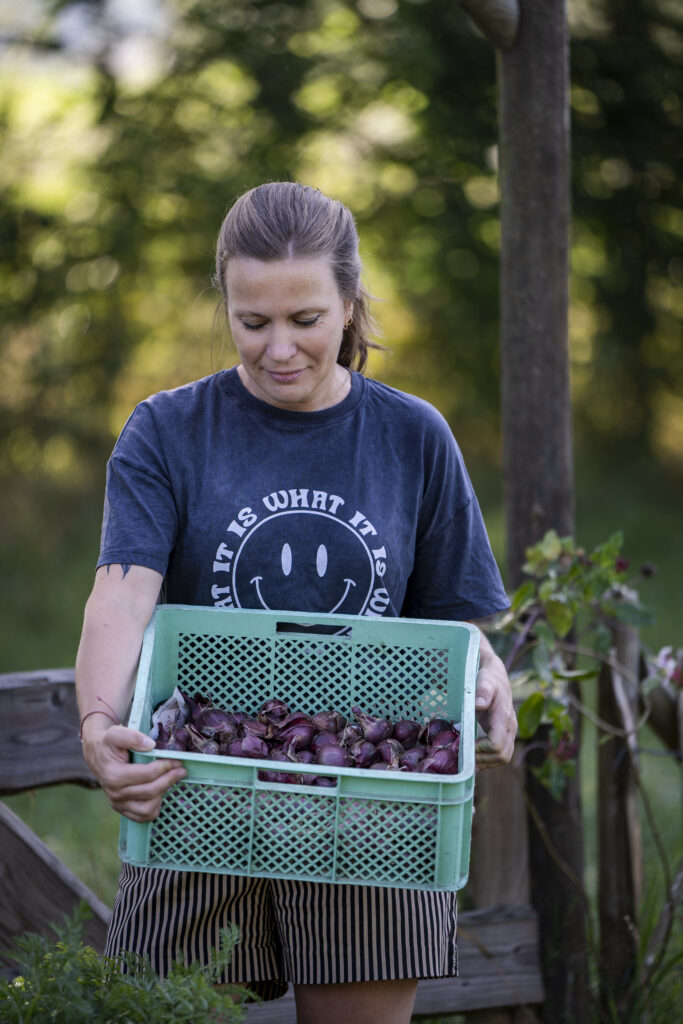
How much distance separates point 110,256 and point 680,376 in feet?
14.1

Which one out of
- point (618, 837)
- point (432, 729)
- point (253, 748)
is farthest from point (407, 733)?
point (618, 837)

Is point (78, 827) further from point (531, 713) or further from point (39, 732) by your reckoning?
point (531, 713)

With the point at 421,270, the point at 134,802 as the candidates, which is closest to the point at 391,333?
the point at 421,270

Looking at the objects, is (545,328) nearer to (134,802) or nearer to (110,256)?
(134,802)

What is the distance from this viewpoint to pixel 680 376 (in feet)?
26.7

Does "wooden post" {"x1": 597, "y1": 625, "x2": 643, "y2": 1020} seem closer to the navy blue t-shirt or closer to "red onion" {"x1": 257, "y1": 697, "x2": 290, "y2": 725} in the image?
the navy blue t-shirt

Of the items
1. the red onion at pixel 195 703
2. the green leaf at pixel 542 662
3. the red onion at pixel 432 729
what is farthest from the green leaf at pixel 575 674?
the red onion at pixel 195 703

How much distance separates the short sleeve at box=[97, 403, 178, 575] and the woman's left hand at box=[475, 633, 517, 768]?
1.84ft

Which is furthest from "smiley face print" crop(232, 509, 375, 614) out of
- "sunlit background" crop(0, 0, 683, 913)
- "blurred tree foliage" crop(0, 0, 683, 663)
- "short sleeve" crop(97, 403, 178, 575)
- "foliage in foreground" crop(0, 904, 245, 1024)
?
"blurred tree foliage" crop(0, 0, 683, 663)

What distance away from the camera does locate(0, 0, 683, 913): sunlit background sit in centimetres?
606

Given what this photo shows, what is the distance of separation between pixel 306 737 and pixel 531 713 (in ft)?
2.77

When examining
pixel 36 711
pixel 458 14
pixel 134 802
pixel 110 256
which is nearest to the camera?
pixel 134 802

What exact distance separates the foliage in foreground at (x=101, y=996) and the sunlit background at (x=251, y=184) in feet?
15.0

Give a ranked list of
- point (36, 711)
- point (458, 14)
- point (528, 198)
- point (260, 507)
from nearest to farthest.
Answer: point (260, 507), point (36, 711), point (528, 198), point (458, 14)
